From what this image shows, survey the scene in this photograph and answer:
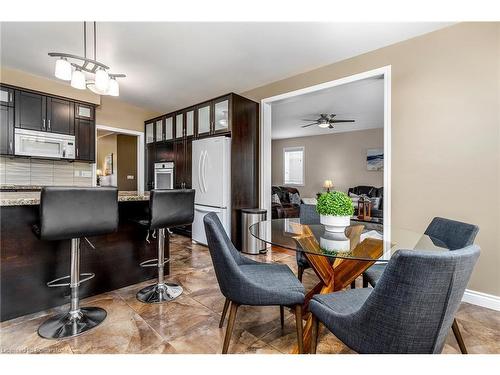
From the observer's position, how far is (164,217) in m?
2.12

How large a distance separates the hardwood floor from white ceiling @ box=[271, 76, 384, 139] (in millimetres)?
2575

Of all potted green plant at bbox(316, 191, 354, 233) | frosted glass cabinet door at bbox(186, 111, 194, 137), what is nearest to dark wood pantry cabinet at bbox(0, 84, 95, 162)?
frosted glass cabinet door at bbox(186, 111, 194, 137)

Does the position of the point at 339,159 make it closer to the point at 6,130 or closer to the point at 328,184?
the point at 328,184

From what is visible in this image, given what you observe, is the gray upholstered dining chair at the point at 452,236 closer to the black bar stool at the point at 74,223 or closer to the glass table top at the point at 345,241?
the glass table top at the point at 345,241

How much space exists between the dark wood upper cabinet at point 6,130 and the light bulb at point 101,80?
2257mm

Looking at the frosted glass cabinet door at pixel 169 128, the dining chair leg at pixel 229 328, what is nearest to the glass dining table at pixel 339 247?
the dining chair leg at pixel 229 328

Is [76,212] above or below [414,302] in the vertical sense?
above

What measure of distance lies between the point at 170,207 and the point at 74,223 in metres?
0.71

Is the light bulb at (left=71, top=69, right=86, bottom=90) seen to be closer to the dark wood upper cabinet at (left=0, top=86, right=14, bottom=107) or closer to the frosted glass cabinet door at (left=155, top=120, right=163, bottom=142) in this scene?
the dark wood upper cabinet at (left=0, top=86, right=14, bottom=107)

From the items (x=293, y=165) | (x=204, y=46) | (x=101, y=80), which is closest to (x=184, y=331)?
(x=101, y=80)

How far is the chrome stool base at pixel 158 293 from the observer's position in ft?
7.11

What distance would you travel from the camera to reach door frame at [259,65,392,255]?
8.86ft

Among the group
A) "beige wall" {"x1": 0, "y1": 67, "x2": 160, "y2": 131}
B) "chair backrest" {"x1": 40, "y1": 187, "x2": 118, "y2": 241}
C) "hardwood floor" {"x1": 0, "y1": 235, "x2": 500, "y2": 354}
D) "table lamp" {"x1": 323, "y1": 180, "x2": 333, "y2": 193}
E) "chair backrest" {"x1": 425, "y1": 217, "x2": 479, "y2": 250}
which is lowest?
"hardwood floor" {"x1": 0, "y1": 235, "x2": 500, "y2": 354}
